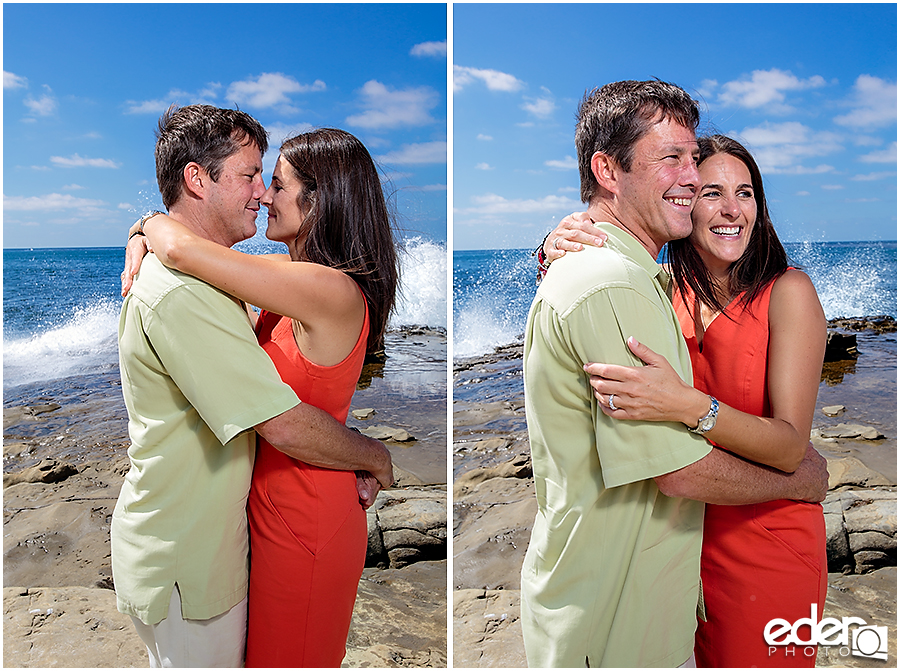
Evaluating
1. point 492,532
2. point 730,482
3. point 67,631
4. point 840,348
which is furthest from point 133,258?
point 840,348

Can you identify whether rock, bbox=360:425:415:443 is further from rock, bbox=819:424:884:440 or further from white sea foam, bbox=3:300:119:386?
white sea foam, bbox=3:300:119:386

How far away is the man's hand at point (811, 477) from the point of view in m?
1.78

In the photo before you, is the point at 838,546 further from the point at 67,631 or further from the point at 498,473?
the point at 67,631

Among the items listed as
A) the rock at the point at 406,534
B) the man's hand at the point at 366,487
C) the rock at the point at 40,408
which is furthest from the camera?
the rock at the point at 40,408

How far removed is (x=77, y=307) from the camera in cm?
2248

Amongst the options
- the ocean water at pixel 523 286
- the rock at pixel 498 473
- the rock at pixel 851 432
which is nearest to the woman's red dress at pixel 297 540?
the rock at pixel 498 473

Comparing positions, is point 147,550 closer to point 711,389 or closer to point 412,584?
point 711,389

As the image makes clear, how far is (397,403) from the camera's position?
1033cm

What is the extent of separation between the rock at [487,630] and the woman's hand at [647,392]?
2.55 m

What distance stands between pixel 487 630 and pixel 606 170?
2.99 m

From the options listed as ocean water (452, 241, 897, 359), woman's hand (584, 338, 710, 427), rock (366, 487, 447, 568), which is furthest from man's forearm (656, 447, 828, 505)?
ocean water (452, 241, 897, 359)

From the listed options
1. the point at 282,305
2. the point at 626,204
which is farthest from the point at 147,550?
the point at 626,204

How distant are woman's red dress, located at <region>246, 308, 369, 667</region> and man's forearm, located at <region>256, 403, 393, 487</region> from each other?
3.2 inches

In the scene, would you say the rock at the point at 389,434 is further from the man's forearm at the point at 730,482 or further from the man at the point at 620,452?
the man's forearm at the point at 730,482
